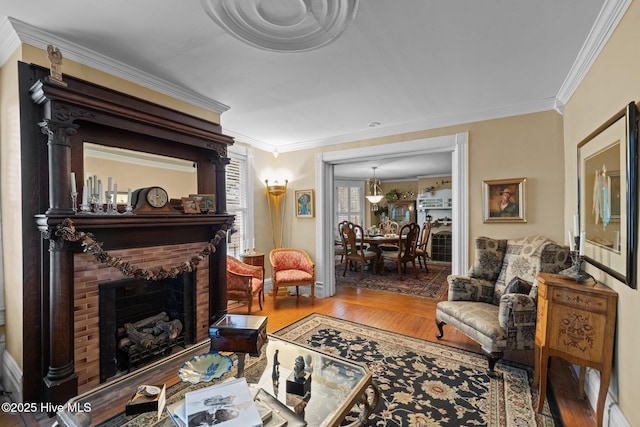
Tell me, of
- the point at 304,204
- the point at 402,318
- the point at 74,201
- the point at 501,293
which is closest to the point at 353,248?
the point at 304,204

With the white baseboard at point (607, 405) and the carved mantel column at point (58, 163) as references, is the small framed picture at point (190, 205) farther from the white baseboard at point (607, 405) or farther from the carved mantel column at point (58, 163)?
the white baseboard at point (607, 405)

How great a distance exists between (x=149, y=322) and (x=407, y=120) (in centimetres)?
360

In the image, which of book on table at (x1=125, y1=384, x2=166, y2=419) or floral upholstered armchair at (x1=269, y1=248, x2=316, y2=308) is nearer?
book on table at (x1=125, y1=384, x2=166, y2=419)

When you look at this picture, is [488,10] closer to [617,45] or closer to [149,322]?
[617,45]

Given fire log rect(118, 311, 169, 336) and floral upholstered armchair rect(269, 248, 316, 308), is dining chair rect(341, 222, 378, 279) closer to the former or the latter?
floral upholstered armchair rect(269, 248, 316, 308)

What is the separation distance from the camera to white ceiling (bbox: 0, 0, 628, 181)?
1626 millimetres

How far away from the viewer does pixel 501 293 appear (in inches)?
107

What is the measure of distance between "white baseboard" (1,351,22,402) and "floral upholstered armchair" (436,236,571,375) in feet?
11.0

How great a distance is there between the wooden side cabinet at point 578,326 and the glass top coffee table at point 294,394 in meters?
1.21

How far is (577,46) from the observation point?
1.97 m

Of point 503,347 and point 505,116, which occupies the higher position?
point 505,116

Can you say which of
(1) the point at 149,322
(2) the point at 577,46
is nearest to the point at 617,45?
(2) the point at 577,46

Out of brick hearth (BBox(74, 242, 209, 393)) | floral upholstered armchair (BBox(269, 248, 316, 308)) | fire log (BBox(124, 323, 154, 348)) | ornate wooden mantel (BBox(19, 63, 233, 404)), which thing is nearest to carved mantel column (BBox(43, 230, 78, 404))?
ornate wooden mantel (BBox(19, 63, 233, 404))

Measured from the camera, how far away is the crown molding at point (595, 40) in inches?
61.3
